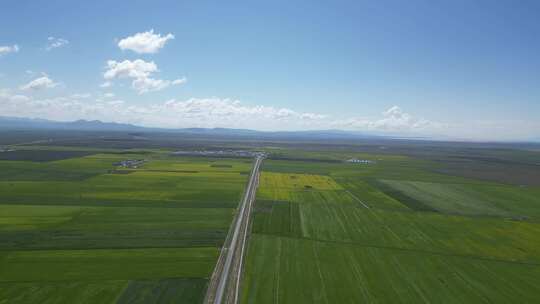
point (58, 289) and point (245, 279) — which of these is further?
point (245, 279)

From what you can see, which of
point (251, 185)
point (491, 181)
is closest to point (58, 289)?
point (251, 185)

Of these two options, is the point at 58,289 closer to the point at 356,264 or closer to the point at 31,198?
the point at 356,264

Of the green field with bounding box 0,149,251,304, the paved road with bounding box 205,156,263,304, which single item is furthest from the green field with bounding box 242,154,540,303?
the green field with bounding box 0,149,251,304

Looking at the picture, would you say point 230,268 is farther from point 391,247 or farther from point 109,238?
point 391,247

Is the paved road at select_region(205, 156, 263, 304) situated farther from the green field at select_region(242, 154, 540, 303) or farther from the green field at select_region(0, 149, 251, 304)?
the green field at select_region(242, 154, 540, 303)

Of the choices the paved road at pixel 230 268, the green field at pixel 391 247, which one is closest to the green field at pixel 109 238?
the paved road at pixel 230 268

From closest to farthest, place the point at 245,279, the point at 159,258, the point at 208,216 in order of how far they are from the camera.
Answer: the point at 245,279, the point at 159,258, the point at 208,216
